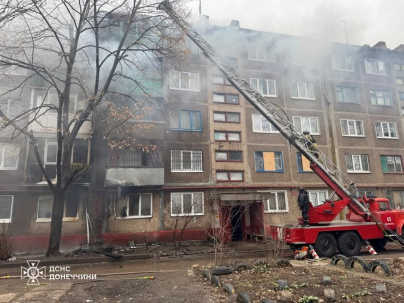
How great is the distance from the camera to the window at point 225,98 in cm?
2016

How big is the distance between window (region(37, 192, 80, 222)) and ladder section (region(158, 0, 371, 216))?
10.3m

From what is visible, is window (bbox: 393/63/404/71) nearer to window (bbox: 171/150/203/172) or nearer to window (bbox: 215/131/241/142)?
window (bbox: 215/131/241/142)

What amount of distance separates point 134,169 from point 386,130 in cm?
1981

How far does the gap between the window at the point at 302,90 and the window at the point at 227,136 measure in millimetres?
5726

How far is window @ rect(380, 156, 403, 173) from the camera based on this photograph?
21811mm

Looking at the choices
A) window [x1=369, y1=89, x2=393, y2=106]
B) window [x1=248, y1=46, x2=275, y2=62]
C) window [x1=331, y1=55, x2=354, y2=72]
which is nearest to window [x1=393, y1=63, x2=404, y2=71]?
window [x1=369, y1=89, x2=393, y2=106]

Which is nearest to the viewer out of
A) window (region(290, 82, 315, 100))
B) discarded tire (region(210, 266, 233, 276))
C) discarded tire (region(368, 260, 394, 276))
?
discarded tire (region(368, 260, 394, 276))

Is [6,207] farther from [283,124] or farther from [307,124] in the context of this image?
[307,124]

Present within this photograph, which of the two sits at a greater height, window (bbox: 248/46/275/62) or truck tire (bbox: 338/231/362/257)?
window (bbox: 248/46/275/62)

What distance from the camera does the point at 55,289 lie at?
6875 millimetres

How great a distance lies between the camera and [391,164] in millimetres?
22031


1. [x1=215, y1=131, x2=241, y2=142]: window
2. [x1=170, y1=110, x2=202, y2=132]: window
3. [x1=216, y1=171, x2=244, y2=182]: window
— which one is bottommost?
[x1=216, y1=171, x2=244, y2=182]: window

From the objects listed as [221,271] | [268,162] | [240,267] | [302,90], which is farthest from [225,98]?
[221,271]

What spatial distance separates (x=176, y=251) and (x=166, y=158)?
5.84 metres
